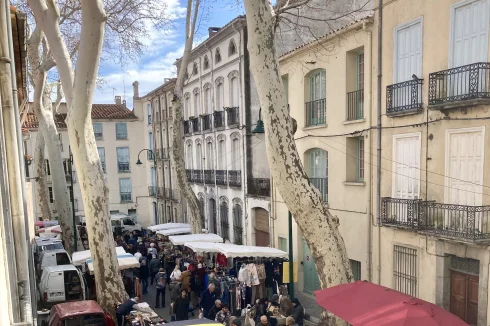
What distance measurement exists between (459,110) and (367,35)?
414cm

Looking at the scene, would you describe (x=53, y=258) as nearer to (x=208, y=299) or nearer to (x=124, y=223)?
(x=208, y=299)

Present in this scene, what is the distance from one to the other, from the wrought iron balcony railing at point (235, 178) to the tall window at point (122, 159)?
2227 cm

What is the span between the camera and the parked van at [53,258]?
15.7 m

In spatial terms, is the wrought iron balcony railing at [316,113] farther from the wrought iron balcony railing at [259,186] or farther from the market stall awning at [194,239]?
the market stall awning at [194,239]

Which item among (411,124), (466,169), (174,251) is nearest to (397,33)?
(411,124)

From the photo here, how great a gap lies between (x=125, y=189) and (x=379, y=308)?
38170mm

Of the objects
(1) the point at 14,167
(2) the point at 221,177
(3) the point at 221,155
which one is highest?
(1) the point at 14,167

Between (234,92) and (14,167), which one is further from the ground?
(234,92)

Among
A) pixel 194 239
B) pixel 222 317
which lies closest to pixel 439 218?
pixel 222 317

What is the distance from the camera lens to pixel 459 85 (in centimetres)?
1009

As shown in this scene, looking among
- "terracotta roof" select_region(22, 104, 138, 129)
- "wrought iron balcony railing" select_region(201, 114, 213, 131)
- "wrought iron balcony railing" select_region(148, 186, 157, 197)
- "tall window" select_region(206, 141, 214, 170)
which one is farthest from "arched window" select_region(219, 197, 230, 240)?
"terracotta roof" select_region(22, 104, 138, 129)

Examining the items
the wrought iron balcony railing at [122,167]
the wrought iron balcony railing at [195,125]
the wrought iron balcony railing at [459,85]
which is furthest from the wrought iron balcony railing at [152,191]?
the wrought iron balcony railing at [459,85]

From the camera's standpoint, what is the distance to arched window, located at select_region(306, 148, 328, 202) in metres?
15.6

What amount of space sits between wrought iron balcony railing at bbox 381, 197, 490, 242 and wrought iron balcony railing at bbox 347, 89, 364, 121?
10.4 ft
